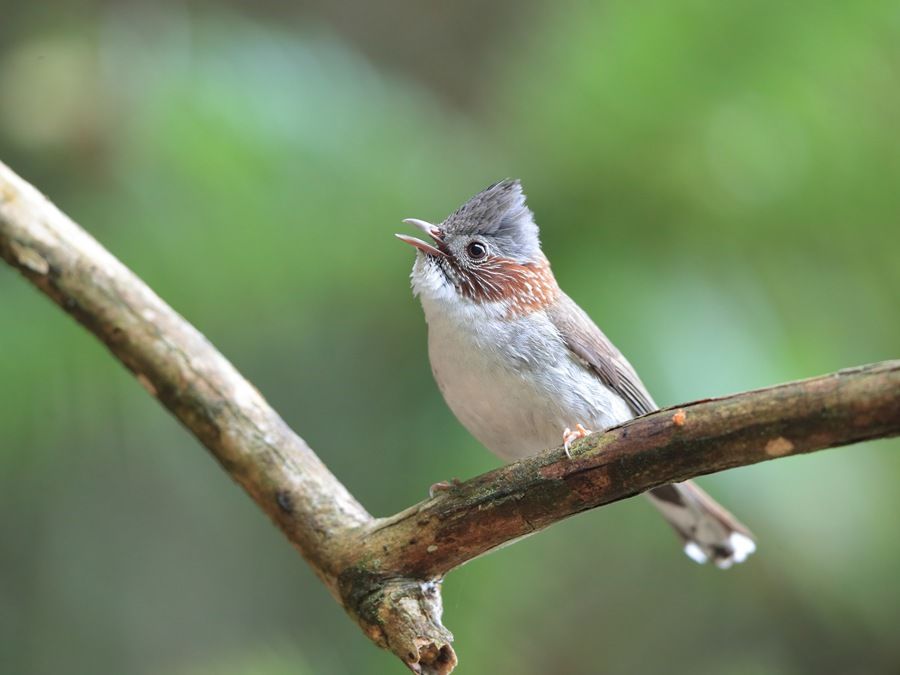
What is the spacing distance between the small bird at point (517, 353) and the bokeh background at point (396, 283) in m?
0.39

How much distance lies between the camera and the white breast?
3211mm

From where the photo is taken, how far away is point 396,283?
185 inches

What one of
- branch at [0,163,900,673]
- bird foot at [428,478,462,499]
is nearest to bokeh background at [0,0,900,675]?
branch at [0,163,900,673]

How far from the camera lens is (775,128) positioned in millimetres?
4375

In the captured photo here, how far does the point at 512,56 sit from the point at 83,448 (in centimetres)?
330

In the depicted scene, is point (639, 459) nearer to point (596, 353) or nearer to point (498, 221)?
point (596, 353)

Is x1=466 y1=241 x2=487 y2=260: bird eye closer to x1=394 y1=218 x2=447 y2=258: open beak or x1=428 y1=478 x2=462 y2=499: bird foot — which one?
x1=394 y1=218 x2=447 y2=258: open beak

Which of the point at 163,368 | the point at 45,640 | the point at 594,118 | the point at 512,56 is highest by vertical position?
the point at 512,56

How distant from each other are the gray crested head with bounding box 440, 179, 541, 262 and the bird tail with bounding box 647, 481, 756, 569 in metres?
1.12

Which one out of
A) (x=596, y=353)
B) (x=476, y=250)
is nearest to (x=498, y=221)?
(x=476, y=250)

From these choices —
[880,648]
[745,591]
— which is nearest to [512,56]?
[745,591]

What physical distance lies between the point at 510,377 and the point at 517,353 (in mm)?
90

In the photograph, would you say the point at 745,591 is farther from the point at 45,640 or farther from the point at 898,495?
the point at 45,640

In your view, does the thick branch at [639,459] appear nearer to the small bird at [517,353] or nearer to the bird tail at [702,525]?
the small bird at [517,353]
